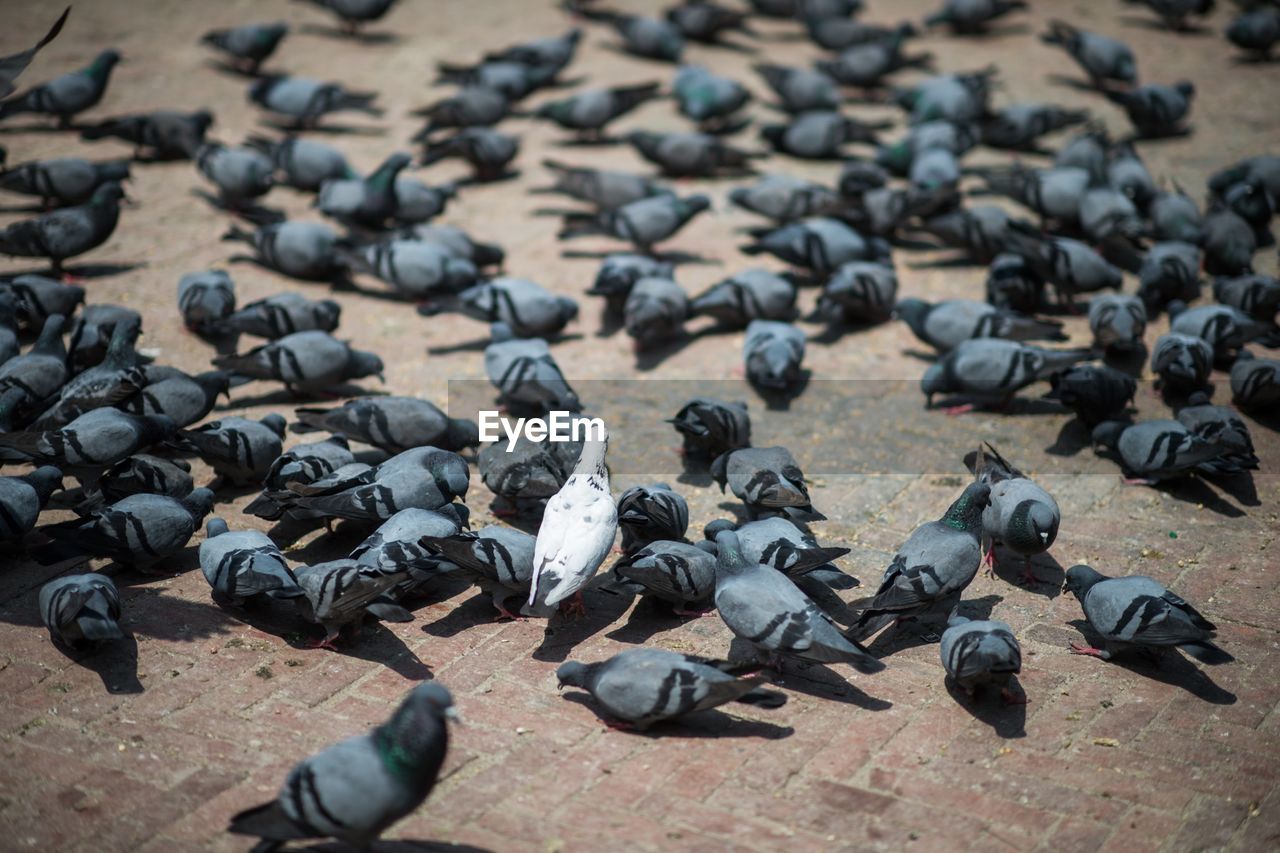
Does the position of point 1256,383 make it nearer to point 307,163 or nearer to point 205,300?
point 205,300

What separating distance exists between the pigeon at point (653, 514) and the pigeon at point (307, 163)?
6.39 metres

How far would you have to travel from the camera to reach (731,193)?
10.9 m

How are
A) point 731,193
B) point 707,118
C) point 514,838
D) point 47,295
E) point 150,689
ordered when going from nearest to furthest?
1. point 514,838
2. point 150,689
3. point 47,295
4. point 731,193
5. point 707,118

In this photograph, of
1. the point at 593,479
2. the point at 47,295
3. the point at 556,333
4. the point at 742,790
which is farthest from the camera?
the point at 556,333

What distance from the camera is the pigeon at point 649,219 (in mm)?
9891

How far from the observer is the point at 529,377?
749 centimetres

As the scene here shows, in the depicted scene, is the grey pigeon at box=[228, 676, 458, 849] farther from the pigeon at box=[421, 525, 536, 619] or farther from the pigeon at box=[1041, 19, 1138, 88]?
the pigeon at box=[1041, 19, 1138, 88]

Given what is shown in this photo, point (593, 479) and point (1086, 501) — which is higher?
point (593, 479)

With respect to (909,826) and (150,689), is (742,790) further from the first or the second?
(150,689)

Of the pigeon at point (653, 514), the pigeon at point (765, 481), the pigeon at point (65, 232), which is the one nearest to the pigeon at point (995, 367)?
the pigeon at point (765, 481)

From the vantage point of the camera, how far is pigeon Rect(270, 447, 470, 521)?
19.4ft

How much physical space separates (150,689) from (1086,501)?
16.8ft

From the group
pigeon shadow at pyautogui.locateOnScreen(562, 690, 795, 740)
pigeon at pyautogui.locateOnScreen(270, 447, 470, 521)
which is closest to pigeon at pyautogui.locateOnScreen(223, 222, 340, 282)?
pigeon at pyautogui.locateOnScreen(270, 447, 470, 521)

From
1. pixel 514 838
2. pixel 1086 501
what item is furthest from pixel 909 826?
pixel 1086 501
